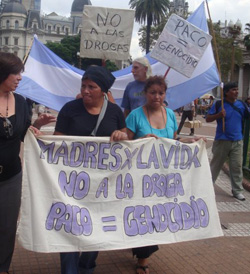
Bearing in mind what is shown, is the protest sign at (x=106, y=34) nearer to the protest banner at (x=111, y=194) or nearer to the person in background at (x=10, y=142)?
the protest banner at (x=111, y=194)

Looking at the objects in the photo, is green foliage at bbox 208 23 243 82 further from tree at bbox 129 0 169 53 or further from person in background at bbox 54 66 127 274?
person in background at bbox 54 66 127 274

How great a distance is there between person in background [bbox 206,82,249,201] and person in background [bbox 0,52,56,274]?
3777mm

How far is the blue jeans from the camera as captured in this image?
3.29 m

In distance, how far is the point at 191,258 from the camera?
4.24m

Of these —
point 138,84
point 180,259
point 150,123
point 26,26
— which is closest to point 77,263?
point 180,259

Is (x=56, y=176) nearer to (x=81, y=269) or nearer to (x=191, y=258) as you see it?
(x=81, y=269)

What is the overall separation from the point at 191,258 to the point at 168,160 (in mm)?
1194

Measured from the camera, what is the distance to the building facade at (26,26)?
139375mm

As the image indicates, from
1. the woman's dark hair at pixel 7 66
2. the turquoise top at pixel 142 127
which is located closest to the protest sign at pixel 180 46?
the turquoise top at pixel 142 127

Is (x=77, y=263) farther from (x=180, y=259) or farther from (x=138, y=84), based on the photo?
(x=138, y=84)

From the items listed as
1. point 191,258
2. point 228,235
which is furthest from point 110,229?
point 228,235

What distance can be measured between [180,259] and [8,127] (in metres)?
2.26

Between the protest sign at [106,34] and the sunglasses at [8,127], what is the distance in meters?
3.23

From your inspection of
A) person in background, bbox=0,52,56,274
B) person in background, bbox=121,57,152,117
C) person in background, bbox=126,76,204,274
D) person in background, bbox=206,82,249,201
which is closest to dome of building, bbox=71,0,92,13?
person in background, bbox=206,82,249,201
